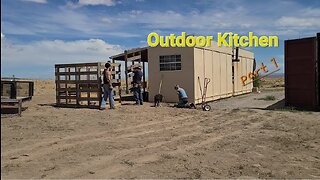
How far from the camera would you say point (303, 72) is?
13.8 m

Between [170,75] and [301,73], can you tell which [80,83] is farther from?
[301,73]

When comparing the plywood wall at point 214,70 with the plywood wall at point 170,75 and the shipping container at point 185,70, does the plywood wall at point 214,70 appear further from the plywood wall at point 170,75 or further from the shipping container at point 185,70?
the plywood wall at point 170,75

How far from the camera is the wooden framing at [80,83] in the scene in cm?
1334

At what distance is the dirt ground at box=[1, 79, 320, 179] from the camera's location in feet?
18.2

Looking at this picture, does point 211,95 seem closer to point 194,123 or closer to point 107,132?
point 194,123

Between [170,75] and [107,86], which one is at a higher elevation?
[170,75]

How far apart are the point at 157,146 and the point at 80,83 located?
7.38 meters

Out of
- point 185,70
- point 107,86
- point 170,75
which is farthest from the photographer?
point 170,75

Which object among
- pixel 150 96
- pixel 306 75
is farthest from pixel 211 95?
pixel 306 75

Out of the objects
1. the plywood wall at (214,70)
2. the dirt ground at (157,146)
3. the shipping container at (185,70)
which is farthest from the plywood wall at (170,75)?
the dirt ground at (157,146)

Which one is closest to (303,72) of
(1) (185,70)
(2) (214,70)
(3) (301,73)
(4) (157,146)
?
(3) (301,73)

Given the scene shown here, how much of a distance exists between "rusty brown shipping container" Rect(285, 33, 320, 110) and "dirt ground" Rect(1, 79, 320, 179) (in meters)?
2.12

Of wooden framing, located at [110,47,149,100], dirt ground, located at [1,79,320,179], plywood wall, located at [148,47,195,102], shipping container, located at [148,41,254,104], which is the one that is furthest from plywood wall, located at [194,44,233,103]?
dirt ground, located at [1,79,320,179]

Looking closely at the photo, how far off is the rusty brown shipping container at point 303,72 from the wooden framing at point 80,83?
286 inches
